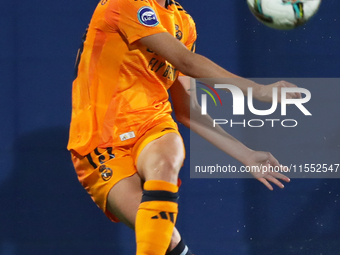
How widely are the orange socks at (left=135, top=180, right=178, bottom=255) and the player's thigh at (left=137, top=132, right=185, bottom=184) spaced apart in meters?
0.03

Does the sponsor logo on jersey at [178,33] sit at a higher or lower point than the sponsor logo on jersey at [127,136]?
higher

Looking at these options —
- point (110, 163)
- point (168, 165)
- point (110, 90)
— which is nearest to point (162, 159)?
point (168, 165)

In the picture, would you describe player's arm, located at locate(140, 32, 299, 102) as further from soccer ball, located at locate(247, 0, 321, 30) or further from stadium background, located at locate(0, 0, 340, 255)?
stadium background, located at locate(0, 0, 340, 255)

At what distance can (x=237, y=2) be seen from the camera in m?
2.79

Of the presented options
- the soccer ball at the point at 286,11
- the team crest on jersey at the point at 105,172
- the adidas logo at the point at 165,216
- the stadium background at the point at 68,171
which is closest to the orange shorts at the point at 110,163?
the team crest on jersey at the point at 105,172

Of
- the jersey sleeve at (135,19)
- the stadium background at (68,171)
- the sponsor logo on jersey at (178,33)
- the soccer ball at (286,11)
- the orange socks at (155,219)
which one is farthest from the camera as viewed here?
the stadium background at (68,171)

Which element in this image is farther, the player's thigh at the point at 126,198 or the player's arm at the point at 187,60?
the player's thigh at the point at 126,198

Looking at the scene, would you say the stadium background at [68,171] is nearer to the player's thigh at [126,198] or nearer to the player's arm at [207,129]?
the player's arm at [207,129]

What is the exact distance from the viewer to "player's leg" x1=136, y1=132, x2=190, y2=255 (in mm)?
1623

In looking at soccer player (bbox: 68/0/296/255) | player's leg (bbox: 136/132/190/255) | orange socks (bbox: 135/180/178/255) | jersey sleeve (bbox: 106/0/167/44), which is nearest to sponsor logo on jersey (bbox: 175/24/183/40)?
soccer player (bbox: 68/0/296/255)

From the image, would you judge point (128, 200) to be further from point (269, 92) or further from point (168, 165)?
point (269, 92)

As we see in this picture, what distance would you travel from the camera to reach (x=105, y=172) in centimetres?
184

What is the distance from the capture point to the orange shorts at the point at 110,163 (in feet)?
5.98

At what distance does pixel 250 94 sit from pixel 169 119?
1.51ft
